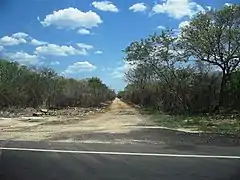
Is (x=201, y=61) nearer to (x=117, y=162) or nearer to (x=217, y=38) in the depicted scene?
(x=217, y=38)

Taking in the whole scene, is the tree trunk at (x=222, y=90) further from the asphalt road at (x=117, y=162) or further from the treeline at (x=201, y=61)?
the asphalt road at (x=117, y=162)

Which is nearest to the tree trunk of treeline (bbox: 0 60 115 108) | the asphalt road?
the asphalt road

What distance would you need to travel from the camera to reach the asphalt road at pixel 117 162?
864cm

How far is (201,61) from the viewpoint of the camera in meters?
34.5

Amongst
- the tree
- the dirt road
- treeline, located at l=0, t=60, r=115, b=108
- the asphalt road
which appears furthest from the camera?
treeline, located at l=0, t=60, r=115, b=108

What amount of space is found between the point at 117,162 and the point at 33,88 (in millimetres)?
42822

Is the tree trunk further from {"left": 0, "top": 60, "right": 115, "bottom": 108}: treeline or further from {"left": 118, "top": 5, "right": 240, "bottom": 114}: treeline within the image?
{"left": 0, "top": 60, "right": 115, "bottom": 108}: treeline

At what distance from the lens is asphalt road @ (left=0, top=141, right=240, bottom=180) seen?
8641mm

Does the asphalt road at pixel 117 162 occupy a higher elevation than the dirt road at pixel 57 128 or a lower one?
lower

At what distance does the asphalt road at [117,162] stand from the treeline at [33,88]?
3389cm

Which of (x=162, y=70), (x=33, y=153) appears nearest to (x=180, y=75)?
(x=162, y=70)

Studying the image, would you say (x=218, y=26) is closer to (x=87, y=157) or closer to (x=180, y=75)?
(x=180, y=75)

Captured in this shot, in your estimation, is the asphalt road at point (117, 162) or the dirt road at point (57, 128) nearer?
the asphalt road at point (117, 162)

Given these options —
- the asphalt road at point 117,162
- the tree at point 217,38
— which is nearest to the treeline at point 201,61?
the tree at point 217,38
